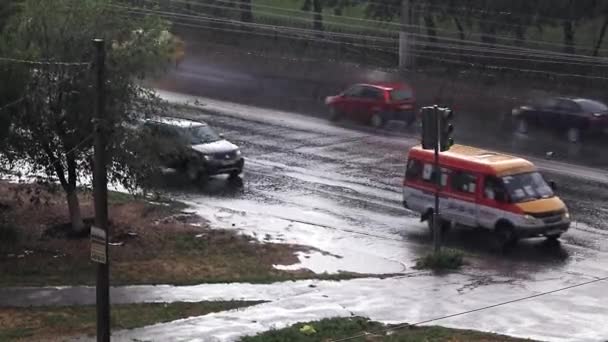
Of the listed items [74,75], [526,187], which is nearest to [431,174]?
[526,187]

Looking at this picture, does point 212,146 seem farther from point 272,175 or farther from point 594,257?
point 594,257

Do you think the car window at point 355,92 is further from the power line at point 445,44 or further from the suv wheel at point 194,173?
the suv wheel at point 194,173

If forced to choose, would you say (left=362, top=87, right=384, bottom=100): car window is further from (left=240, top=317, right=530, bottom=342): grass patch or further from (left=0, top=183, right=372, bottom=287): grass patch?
(left=240, top=317, right=530, bottom=342): grass patch

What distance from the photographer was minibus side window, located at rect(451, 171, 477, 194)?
2881 centimetres

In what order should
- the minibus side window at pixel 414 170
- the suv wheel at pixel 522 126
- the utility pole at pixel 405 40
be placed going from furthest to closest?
1. the utility pole at pixel 405 40
2. the suv wheel at pixel 522 126
3. the minibus side window at pixel 414 170

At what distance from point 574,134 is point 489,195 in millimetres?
13721

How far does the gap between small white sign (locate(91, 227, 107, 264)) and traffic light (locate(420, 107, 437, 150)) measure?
31.1ft

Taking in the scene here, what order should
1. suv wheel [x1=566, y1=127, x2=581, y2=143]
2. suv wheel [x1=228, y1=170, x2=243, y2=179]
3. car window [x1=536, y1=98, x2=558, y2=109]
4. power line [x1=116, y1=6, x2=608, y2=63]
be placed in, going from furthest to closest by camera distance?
power line [x1=116, y1=6, x2=608, y2=63] → car window [x1=536, y1=98, x2=558, y2=109] → suv wheel [x1=566, y1=127, x2=581, y2=143] → suv wheel [x1=228, y1=170, x2=243, y2=179]

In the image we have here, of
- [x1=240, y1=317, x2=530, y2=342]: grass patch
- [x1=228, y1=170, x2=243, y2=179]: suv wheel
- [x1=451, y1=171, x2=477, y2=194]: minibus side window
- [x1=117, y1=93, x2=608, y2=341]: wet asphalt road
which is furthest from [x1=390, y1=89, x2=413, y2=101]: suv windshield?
[x1=240, y1=317, x2=530, y2=342]: grass patch

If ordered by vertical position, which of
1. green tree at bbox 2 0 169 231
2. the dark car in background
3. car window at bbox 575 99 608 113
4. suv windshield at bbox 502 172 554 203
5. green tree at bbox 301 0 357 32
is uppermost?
green tree at bbox 2 0 169 231

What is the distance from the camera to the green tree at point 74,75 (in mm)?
25781

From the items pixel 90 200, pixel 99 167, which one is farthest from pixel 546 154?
Answer: pixel 99 167

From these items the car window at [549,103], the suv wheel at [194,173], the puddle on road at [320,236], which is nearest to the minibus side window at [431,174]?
the puddle on road at [320,236]

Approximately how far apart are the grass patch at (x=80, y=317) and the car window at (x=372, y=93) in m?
21.8
